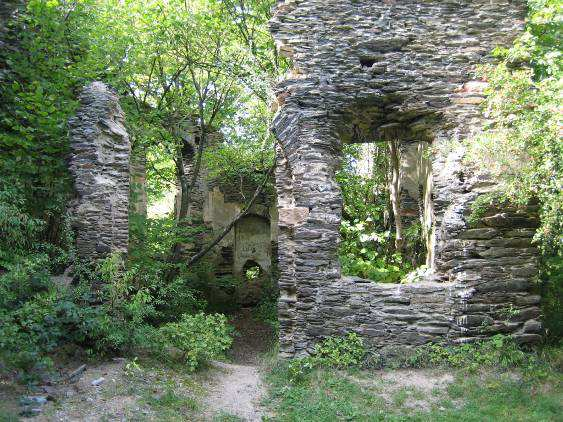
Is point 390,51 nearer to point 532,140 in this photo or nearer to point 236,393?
point 532,140

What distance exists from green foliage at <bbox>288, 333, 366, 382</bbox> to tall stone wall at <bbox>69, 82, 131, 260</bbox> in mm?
3076

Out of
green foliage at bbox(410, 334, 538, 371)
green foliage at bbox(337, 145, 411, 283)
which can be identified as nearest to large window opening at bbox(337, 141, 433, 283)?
green foliage at bbox(337, 145, 411, 283)

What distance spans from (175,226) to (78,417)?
6.35 m

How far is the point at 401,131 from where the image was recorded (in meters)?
7.17

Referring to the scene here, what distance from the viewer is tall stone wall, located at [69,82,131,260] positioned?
22.9 feet

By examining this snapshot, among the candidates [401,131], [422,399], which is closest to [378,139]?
[401,131]

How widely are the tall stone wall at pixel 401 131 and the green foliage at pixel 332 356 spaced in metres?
0.13

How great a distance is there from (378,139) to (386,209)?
3.67m

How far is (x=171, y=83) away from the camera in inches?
427

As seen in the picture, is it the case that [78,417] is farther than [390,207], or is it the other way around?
[390,207]

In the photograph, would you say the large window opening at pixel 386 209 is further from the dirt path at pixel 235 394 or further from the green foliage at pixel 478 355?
the dirt path at pixel 235 394

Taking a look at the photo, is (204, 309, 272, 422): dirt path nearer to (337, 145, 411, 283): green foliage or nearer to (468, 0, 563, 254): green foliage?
(337, 145, 411, 283): green foliage

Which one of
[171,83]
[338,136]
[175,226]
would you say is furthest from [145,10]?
[338,136]

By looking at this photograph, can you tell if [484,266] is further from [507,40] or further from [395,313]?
[507,40]
